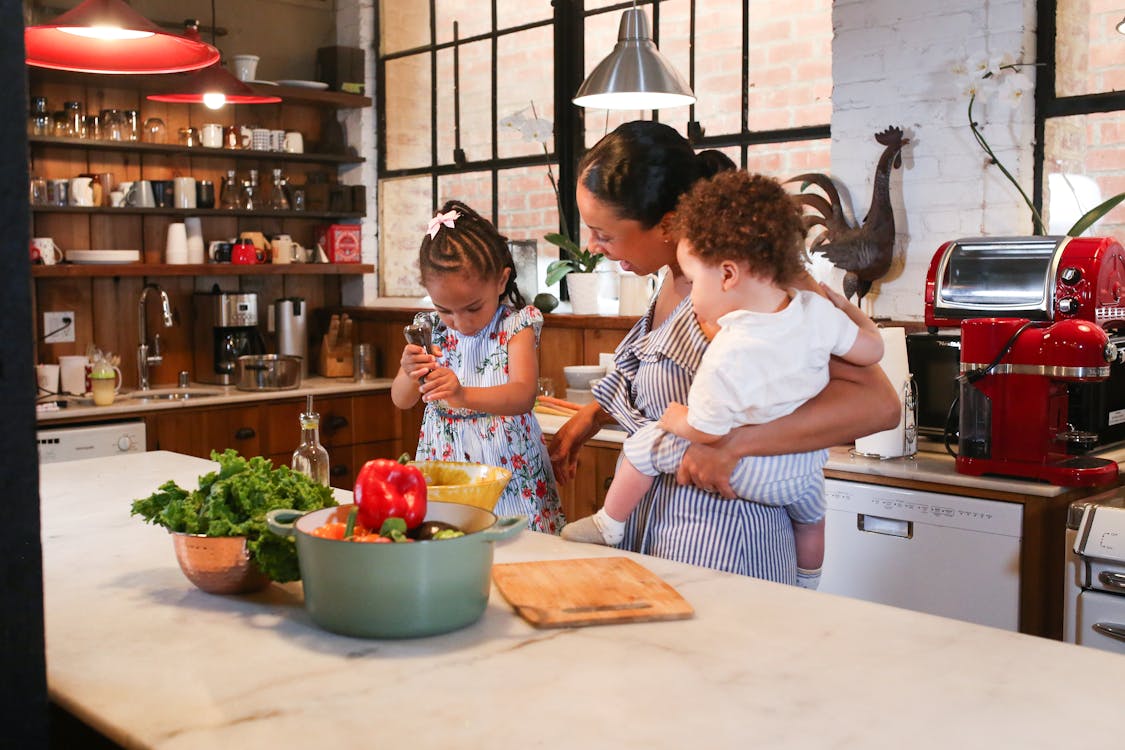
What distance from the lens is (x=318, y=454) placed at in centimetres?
207

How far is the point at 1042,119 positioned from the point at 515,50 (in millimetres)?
2544

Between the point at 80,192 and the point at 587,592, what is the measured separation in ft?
13.3

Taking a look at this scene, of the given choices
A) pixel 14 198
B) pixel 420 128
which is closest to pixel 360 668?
pixel 14 198

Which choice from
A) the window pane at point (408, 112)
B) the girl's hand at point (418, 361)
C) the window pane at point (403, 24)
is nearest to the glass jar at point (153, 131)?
the window pane at point (408, 112)

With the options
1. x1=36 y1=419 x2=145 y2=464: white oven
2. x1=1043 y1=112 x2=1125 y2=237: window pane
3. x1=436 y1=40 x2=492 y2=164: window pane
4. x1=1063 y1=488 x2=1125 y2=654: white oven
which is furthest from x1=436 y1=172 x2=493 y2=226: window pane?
x1=1063 y1=488 x2=1125 y2=654: white oven

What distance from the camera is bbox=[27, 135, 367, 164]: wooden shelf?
4684mm

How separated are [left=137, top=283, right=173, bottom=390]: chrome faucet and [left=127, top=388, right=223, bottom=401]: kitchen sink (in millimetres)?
90

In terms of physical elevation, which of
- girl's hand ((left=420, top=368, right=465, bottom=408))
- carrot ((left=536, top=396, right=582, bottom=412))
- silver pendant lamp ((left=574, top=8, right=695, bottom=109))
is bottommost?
carrot ((left=536, top=396, right=582, bottom=412))

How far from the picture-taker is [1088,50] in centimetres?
344

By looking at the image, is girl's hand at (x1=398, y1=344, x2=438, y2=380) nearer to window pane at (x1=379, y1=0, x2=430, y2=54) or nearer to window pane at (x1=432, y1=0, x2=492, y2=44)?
window pane at (x1=432, y1=0, x2=492, y2=44)

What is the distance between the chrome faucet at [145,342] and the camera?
499cm

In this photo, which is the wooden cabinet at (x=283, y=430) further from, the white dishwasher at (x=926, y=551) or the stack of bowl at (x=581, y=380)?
the white dishwasher at (x=926, y=551)

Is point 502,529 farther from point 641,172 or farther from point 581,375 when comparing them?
point 581,375

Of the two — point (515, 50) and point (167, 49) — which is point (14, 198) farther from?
point (515, 50)
